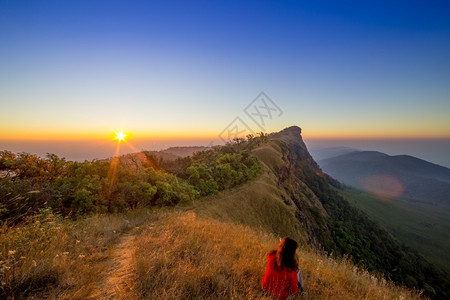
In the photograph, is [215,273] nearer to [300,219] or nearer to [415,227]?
[300,219]

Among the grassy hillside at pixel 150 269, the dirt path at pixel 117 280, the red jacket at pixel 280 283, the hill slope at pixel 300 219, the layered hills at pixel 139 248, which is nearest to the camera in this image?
the grassy hillside at pixel 150 269

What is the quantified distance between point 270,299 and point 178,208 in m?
11.5

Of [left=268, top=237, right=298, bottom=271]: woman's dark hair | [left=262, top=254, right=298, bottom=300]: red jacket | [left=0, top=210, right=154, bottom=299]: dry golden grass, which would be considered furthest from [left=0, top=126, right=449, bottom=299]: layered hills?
[left=268, top=237, right=298, bottom=271]: woman's dark hair

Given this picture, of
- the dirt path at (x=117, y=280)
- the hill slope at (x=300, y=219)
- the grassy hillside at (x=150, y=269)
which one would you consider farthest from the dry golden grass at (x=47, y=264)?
the hill slope at (x=300, y=219)

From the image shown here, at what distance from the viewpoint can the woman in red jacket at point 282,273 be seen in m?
4.28

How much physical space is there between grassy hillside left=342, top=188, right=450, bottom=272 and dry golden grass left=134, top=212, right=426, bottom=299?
354 feet

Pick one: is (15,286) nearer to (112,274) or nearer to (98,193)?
(112,274)

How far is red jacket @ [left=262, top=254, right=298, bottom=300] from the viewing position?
14.0 feet

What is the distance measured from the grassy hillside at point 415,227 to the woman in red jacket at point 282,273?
10978cm

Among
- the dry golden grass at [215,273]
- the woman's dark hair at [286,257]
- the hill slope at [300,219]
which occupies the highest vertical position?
the woman's dark hair at [286,257]

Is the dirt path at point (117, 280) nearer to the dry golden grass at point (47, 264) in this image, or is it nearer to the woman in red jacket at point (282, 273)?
the dry golden grass at point (47, 264)

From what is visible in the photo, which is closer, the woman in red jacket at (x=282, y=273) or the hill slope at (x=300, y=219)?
the woman in red jacket at (x=282, y=273)

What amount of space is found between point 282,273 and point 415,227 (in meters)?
159

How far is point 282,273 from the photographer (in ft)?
14.3
